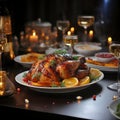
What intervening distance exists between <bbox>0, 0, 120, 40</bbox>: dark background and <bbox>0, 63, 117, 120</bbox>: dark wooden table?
2.98m

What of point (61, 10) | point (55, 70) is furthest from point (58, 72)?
point (61, 10)

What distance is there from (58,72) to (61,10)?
3166 millimetres

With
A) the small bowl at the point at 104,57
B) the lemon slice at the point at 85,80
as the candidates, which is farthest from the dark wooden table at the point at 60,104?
the small bowl at the point at 104,57

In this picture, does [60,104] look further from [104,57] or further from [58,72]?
[104,57]

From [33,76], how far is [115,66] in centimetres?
A: 50

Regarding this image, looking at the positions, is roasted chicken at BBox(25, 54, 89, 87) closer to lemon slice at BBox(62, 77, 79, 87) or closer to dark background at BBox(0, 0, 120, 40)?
lemon slice at BBox(62, 77, 79, 87)

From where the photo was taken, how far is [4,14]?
1.95 m

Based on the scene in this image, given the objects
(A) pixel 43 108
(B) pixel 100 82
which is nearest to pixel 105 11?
(B) pixel 100 82

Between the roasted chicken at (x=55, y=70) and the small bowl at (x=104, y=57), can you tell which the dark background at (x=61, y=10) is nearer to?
the small bowl at (x=104, y=57)

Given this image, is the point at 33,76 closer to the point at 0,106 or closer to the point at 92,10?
the point at 0,106

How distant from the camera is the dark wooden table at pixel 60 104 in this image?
3.91ft

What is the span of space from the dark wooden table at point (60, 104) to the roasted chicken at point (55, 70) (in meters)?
0.06

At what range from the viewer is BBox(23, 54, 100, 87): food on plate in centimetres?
142

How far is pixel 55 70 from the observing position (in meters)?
1.45
